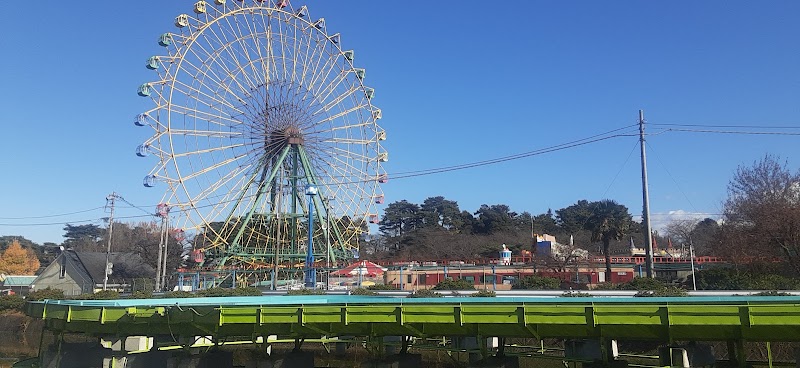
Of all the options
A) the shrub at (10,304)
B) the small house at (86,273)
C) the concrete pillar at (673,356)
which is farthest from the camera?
the small house at (86,273)

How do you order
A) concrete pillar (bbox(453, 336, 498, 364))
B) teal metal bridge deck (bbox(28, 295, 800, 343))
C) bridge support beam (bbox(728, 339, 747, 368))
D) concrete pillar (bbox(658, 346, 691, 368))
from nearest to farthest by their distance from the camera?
teal metal bridge deck (bbox(28, 295, 800, 343)), bridge support beam (bbox(728, 339, 747, 368)), concrete pillar (bbox(658, 346, 691, 368)), concrete pillar (bbox(453, 336, 498, 364))

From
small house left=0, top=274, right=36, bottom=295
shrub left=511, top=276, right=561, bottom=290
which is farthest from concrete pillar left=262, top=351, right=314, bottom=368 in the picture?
small house left=0, top=274, right=36, bottom=295

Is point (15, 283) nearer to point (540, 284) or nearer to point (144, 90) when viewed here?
point (144, 90)

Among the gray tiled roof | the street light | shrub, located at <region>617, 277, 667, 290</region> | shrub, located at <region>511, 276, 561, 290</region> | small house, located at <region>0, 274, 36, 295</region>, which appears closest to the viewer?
shrub, located at <region>617, 277, 667, 290</region>

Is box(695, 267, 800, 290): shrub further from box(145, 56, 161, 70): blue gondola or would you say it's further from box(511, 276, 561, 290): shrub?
box(145, 56, 161, 70): blue gondola

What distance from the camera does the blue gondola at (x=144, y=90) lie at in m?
48.1

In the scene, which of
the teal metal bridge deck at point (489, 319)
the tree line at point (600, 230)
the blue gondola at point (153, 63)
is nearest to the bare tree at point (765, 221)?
the tree line at point (600, 230)

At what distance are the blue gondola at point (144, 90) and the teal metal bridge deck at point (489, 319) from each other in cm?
3345

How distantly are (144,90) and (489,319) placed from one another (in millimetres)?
42870

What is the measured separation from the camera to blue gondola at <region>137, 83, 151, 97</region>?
4812 cm

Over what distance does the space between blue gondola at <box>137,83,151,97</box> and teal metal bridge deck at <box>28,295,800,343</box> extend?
110 feet

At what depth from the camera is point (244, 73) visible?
5572cm

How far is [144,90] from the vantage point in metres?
48.2

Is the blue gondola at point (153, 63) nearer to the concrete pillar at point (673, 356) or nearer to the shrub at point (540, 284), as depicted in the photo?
the shrub at point (540, 284)
